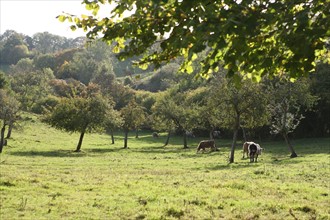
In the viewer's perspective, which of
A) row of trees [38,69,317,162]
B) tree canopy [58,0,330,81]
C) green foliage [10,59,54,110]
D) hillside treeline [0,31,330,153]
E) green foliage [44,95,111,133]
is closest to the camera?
tree canopy [58,0,330,81]

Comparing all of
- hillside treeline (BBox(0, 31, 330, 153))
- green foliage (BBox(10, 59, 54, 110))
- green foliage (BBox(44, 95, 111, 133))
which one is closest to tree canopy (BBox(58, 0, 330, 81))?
hillside treeline (BBox(0, 31, 330, 153))

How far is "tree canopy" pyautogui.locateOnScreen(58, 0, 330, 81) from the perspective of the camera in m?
6.30

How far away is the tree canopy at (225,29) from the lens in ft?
20.7

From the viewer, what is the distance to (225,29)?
606 cm

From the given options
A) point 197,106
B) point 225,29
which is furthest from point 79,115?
point 225,29

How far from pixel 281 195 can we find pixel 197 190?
388cm

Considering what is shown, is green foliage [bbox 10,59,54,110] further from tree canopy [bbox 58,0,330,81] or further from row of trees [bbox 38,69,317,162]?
tree canopy [bbox 58,0,330,81]

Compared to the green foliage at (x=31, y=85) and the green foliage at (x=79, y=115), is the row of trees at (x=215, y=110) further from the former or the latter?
the green foliage at (x=31, y=85)

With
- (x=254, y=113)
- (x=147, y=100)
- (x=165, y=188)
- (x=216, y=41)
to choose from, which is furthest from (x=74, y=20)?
(x=147, y=100)

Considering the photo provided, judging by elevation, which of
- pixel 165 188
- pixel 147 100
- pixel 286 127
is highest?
pixel 147 100

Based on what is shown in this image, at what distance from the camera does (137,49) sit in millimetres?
8227

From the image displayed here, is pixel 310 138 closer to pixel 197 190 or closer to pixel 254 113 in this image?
pixel 254 113

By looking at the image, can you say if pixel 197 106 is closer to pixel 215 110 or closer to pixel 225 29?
pixel 215 110

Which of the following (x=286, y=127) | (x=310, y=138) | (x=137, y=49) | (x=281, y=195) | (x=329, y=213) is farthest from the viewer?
(x=310, y=138)
